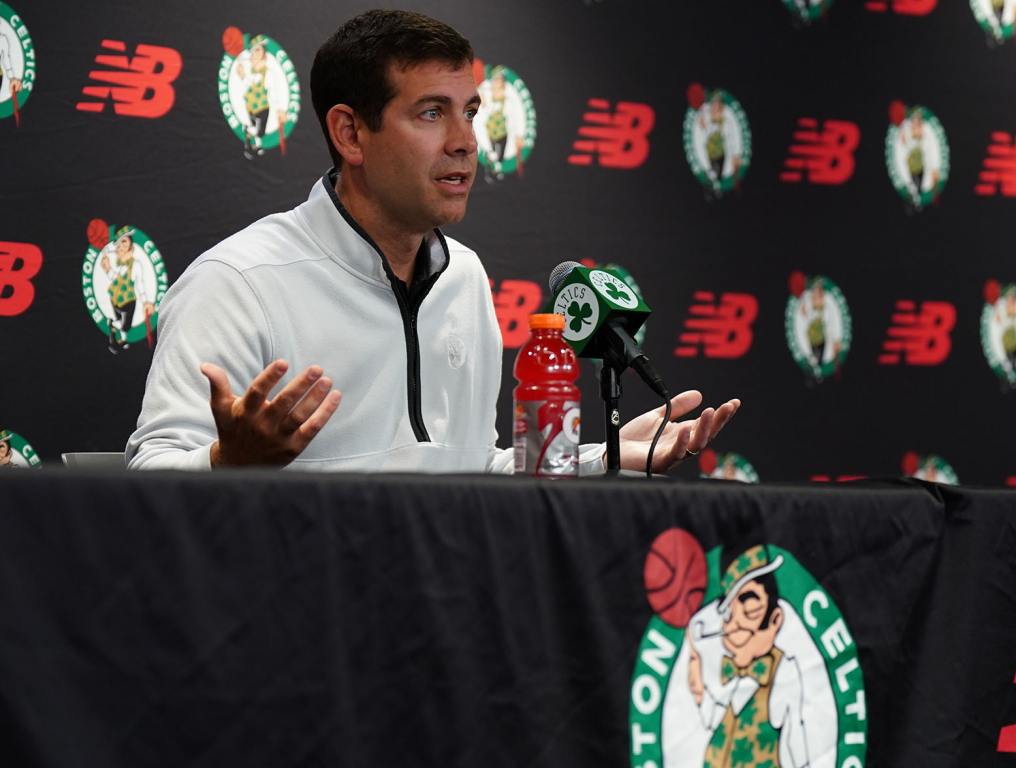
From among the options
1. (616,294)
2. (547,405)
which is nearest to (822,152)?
(616,294)

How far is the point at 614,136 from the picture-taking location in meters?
2.86

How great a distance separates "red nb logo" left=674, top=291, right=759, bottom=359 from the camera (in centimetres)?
287

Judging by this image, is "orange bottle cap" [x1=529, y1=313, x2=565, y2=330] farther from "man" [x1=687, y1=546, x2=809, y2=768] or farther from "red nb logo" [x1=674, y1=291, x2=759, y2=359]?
"red nb logo" [x1=674, y1=291, x2=759, y2=359]

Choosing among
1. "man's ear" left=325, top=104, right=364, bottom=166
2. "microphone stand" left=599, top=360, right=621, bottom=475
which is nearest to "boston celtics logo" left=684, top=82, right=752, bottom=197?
"man's ear" left=325, top=104, right=364, bottom=166

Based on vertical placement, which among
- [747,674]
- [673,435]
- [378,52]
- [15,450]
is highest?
[378,52]

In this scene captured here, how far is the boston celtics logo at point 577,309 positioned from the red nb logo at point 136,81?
1.51m

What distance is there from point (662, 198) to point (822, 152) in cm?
49

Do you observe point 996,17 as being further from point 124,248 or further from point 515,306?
point 124,248

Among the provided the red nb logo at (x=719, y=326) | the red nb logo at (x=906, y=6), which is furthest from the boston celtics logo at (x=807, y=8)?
the red nb logo at (x=719, y=326)

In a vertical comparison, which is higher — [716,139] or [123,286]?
[716,139]

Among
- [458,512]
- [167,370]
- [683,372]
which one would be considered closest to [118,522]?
[458,512]

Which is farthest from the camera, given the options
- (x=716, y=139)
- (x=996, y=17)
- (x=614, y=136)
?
(x=996, y=17)

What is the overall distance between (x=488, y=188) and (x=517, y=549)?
199 cm

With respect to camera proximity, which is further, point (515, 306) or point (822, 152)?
point (822, 152)
